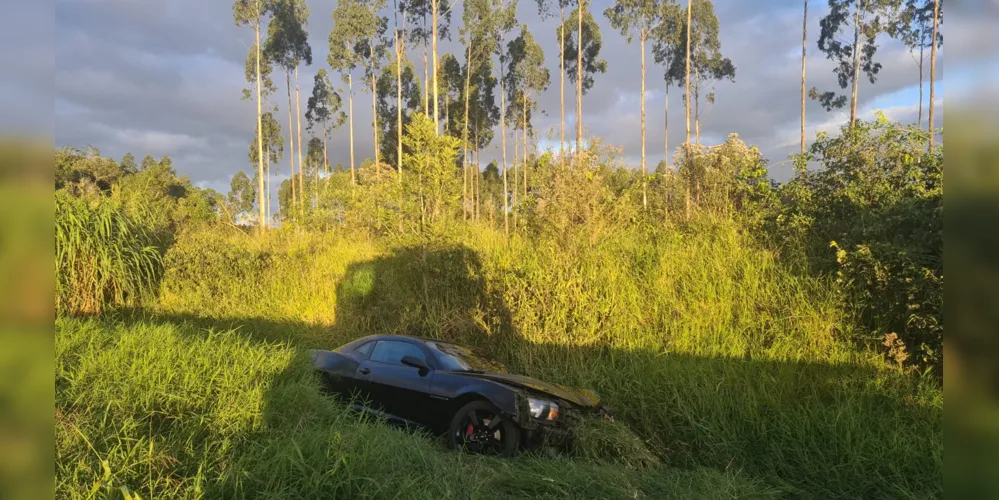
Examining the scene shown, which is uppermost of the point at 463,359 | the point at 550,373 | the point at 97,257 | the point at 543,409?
the point at 97,257

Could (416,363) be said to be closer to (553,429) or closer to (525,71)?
(553,429)

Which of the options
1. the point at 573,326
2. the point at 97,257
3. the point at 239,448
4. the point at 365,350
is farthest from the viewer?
the point at 97,257

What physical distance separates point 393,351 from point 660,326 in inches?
166

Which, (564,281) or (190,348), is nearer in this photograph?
(190,348)

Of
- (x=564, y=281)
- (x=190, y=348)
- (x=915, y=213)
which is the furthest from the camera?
(x=564, y=281)

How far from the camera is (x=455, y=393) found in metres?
6.07

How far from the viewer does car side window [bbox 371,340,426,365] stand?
6.75 metres

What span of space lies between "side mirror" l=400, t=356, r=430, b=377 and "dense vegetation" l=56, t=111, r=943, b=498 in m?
1.03

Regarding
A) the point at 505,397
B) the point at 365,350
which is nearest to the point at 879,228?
the point at 505,397
